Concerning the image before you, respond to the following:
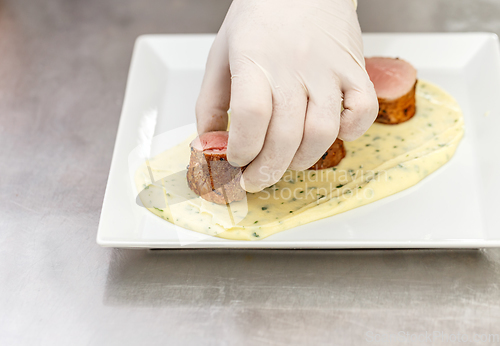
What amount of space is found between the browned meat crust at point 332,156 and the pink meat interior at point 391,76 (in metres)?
0.29

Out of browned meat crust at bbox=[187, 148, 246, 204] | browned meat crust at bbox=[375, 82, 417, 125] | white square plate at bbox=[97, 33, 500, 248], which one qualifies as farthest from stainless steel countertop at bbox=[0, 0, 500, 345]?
browned meat crust at bbox=[375, 82, 417, 125]

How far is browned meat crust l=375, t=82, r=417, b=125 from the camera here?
5.40ft

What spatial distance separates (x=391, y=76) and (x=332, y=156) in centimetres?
45

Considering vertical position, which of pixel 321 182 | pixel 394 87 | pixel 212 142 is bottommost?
pixel 321 182

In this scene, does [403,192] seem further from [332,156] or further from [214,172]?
[214,172]

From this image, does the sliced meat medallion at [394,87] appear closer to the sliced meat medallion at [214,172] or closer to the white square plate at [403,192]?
the white square plate at [403,192]

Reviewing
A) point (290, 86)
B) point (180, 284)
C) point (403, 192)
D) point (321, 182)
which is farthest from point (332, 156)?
point (180, 284)

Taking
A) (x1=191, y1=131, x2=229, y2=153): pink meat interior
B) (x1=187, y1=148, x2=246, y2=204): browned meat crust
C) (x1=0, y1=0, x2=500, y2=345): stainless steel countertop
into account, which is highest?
(x1=191, y1=131, x2=229, y2=153): pink meat interior

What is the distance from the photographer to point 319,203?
4.68ft

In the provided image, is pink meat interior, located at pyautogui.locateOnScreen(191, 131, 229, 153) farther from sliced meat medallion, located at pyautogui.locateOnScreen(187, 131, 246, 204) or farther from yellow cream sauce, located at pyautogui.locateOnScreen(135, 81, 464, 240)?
yellow cream sauce, located at pyautogui.locateOnScreen(135, 81, 464, 240)

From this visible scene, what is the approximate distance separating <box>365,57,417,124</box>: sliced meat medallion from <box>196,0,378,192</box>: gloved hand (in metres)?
0.33

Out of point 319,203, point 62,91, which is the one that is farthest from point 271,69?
point 62,91

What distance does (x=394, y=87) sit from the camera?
1677mm

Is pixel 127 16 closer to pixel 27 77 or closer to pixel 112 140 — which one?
pixel 27 77
